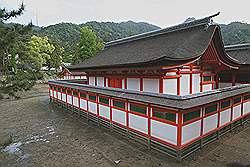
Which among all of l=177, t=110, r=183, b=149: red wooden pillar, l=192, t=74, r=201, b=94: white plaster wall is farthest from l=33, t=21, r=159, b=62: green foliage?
l=177, t=110, r=183, b=149: red wooden pillar

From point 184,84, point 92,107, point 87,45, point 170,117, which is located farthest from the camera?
point 87,45

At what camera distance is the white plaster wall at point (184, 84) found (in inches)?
408

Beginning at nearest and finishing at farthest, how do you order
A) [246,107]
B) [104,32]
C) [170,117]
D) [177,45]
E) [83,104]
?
[170,117] → [177,45] → [246,107] → [83,104] → [104,32]

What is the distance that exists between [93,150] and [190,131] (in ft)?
14.9

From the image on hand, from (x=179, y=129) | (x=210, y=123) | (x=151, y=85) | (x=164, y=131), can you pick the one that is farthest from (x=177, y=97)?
(x=151, y=85)

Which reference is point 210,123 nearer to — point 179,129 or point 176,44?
point 179,129

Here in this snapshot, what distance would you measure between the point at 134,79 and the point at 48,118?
27.4 feet

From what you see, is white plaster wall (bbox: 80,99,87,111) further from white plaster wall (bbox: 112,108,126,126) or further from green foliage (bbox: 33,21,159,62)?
green foliage (bbox: 33,21,159,62)

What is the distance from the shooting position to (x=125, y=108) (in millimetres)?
9812

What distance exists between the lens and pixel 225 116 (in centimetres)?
997

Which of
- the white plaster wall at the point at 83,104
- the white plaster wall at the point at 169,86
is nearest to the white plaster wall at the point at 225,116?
the white plaster wall at the point at 169,86

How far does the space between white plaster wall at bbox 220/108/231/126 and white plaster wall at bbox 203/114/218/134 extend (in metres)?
0.55

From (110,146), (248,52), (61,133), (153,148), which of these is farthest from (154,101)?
(248,52)

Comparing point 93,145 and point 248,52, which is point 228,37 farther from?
point 93,145
